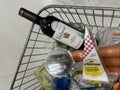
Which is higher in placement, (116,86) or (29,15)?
(29,15)

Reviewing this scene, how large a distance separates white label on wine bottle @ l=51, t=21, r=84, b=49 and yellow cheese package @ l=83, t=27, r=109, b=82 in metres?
0.05

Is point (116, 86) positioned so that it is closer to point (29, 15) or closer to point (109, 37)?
point (109, 37)

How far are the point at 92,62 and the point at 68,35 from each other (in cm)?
9

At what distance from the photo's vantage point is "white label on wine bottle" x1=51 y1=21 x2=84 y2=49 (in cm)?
69

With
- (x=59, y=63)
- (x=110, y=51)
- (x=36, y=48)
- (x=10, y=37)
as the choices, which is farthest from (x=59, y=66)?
(x=10, y=37)

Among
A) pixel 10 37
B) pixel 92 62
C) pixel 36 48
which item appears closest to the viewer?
pixel 92 62

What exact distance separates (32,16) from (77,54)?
5.5 inches

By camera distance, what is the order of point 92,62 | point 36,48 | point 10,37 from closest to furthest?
point 92,62
point 36,48
point 10,37

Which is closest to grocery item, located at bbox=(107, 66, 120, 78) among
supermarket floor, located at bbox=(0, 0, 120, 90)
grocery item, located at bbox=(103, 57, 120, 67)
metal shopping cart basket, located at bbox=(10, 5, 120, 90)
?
grocery item, located at bbox=(103, 57, 120, 67)

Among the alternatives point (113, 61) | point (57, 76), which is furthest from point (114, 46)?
point (57, 76)

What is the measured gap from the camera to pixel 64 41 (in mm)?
706

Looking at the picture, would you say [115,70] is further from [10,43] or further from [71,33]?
[10,43]

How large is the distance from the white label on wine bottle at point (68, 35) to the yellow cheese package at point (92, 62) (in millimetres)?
51

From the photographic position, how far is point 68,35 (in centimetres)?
69
